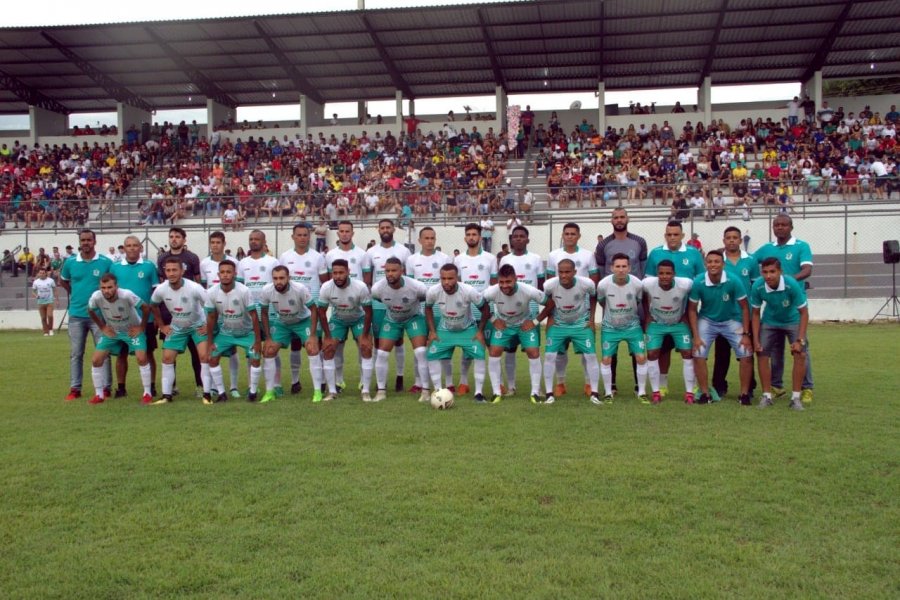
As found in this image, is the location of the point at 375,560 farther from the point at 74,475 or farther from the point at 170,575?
the point at 74,475

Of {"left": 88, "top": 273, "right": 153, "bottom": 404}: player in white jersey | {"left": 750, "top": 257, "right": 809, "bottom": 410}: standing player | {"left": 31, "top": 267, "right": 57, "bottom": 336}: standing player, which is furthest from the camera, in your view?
{"left": 31, "top": 267, "right": 57, "bottom": 336}: standing player

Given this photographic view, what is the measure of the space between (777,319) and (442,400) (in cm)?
420

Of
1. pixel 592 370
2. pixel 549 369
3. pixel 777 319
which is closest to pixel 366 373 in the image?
pixel 549 369

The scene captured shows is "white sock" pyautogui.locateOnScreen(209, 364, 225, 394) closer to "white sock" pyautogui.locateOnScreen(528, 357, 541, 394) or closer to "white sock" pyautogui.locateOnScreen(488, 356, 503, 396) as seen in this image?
"white sock" pyautogui.locateOnScreen(488, 356, 503, 396)

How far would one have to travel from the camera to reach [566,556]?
505cm

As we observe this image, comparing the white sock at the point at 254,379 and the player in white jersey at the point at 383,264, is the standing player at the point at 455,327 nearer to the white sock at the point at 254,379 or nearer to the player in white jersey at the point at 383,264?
the player in white jersey at the point at 383,264

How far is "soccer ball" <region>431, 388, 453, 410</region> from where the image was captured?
9875mm

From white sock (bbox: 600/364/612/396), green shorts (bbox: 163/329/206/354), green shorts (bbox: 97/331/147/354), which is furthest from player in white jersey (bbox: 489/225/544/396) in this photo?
green shorts (bbox: 97/331/147/354)

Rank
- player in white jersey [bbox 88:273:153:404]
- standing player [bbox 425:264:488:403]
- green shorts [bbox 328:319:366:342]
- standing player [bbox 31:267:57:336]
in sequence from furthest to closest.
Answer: standing player [bbox 31:267:57:336]
green shorts [bbox 328:319:366:342]
player in white jersey [bbox 88:273:153:404]
standing player [bbox 425:264:488:403]

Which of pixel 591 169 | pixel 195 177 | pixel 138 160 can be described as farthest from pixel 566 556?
pixel 138 160

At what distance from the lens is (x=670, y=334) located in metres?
10.6

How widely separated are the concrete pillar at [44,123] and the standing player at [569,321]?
39.7 m

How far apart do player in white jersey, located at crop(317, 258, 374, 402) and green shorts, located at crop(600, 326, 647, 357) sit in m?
3.03

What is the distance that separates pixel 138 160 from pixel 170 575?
37476 mm
